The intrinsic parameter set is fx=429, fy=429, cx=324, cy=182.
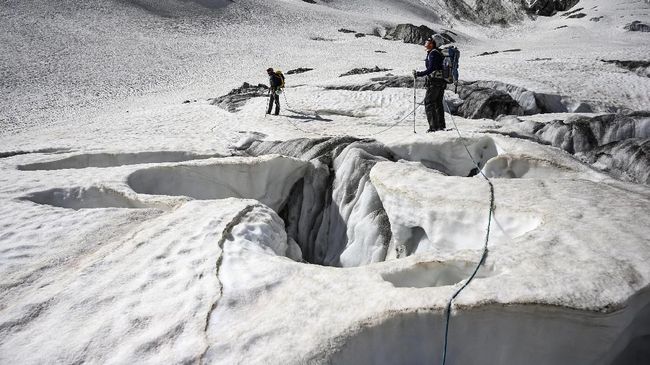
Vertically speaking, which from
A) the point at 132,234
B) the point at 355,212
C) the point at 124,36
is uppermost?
the point at 124,36

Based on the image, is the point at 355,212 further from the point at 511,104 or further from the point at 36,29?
the point at 36,29

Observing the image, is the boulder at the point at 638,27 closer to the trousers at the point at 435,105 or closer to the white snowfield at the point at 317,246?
the white snowfield at the point at 317,246

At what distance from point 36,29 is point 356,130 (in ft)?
107

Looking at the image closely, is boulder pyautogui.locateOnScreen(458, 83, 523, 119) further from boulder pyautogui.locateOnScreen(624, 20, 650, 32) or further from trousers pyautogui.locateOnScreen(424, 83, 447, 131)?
boulder pyautogui.locateOnScreen(624, 20, 650, 32)

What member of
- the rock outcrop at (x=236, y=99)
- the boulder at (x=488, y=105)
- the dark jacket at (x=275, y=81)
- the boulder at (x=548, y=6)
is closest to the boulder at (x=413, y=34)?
the rock outcrop at (x=236, y=99)

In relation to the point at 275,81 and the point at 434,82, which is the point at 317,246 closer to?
the point at 434,82

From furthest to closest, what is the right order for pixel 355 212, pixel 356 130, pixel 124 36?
pixel 124 36
pixel 356 130
pixel 355 212

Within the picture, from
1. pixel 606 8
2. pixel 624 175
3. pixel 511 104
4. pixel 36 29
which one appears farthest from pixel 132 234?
pixel 606 8

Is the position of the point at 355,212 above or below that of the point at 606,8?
below

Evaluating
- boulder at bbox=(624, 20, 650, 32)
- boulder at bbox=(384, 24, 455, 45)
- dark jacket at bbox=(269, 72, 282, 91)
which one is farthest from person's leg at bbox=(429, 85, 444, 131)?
boulder at bbox=(624, 20, 650, 32)

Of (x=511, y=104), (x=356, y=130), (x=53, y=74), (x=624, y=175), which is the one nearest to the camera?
(x=624, y=175)

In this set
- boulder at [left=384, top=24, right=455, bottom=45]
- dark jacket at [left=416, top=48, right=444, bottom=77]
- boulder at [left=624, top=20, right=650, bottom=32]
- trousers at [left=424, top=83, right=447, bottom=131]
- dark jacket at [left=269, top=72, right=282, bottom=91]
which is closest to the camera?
dark jacket at [left=416, top=48, right=444, bottom=77]

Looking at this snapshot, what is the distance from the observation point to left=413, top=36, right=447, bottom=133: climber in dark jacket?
8.68 m

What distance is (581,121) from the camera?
1052 cm
